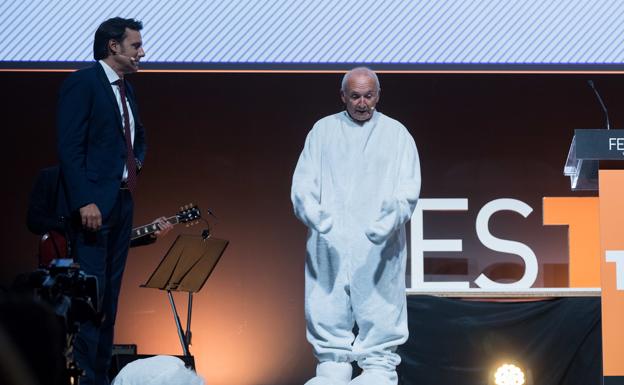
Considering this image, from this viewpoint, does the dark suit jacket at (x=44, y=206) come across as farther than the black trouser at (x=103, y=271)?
Yes

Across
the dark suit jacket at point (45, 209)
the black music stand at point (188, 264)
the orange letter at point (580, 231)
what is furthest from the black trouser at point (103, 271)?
the orange letter at point (580, 231)

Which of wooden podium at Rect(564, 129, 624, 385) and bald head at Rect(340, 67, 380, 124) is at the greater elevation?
bald head at Rect(340, 67, 380, 124)

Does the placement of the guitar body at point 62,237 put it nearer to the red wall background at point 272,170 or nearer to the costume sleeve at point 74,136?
the red wall background at point 272,170

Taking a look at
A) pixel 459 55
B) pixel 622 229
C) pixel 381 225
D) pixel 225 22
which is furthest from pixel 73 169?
pixel 459 55

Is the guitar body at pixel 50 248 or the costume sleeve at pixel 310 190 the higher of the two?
the costume sleeve at pixel 310 190

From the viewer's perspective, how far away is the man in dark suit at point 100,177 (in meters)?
3.48

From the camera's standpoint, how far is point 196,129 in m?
5.99

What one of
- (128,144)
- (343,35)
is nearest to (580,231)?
(343,35)

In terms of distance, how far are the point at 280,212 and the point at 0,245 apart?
1.80m

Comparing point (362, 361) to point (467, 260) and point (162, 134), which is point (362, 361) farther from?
point (162, 134)

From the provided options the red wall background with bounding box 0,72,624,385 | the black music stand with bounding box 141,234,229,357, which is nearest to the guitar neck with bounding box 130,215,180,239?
the black music stand with bounding box 141,234,229,357

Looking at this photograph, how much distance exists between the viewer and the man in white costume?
11.6 ft

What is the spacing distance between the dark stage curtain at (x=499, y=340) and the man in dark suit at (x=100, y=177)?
144 cm

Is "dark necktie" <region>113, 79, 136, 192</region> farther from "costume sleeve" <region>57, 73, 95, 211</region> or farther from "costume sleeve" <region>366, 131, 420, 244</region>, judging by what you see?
"costume sleeve" <region>366, 131, 420, 244</region>
